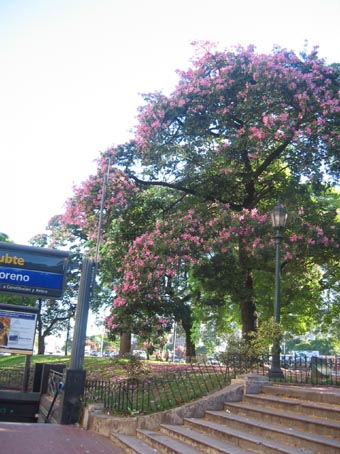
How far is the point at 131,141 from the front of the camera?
60.1 feet

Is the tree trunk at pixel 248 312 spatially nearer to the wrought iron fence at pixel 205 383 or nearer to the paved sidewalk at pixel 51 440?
the wrought iron fence at pixel 205 383

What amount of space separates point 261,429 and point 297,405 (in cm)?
86

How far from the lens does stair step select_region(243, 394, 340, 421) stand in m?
7.42

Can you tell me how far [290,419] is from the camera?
7.62 meters

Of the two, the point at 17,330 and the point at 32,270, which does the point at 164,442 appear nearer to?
the point at 32,270

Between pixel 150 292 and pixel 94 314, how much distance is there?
2583 cm

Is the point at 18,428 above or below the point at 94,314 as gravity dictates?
below

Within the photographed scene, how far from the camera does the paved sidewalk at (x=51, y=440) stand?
8.68 metres

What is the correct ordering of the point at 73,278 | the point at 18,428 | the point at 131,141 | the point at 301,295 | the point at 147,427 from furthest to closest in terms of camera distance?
1. the point at 73,278
2. the point at 301,295
3. the point at 131,141
4. the point at 18,428
5. the point at 147,427

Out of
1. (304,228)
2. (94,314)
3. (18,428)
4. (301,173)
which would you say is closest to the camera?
(18,428)

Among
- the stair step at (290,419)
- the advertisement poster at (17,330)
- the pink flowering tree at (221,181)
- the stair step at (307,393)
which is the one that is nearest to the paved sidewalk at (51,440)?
the stair step at (290,419)

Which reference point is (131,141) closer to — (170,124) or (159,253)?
(170,124)

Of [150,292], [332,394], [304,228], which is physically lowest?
[332,394]

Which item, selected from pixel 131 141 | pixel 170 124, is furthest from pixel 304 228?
pixel 131 141
